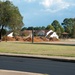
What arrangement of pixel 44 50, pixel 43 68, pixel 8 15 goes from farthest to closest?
pixel 8 15, pixel 44 50, pixel 43 68

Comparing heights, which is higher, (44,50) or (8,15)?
(8,15)

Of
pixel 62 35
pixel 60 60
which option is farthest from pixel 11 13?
pixel 62 35

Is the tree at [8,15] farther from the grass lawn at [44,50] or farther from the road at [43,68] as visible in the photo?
the road at [43,68]

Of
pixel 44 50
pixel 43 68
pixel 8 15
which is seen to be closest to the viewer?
pixel 43 68

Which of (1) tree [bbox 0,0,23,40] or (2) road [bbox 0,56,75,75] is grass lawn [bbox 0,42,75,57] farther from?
(1) tree [bbox 0,0,23,40]

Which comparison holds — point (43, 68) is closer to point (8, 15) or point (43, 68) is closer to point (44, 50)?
point (44, 50)

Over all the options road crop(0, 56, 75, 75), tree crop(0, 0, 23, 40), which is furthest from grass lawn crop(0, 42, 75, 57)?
tree crop(0, 0, 23, 40)

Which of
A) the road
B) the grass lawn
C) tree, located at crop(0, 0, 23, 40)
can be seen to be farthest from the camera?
tree, located at crop(0, 0, 23, 40)

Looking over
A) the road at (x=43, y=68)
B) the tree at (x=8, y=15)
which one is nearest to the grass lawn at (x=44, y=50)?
the road at (x=43, y=68)

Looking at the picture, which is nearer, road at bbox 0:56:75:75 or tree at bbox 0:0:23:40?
road at bbox 0:56:75:75

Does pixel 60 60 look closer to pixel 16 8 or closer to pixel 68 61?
pixel 68 61

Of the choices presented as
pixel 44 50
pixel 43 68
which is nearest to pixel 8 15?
pixel 44 50

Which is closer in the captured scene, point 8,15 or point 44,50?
point 44,50

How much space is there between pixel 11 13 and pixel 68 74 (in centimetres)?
7799
